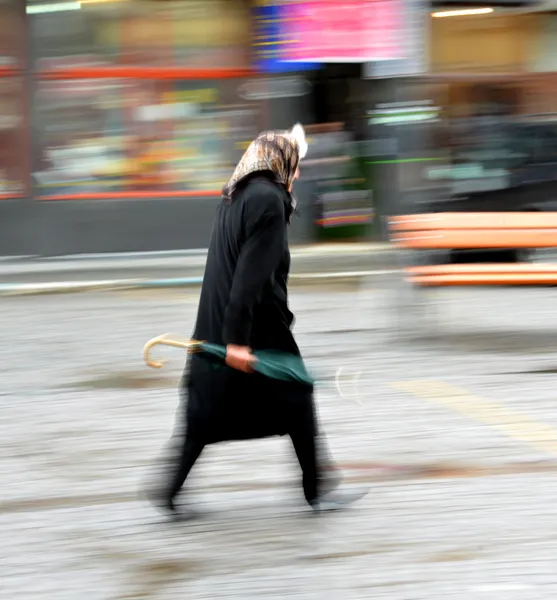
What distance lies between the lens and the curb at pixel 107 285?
Answer: 43.4ft

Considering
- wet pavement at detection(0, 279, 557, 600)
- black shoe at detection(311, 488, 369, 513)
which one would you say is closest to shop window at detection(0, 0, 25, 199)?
wet pavement at detection(0, 279, 557, 600)

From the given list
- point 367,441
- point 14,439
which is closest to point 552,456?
point 367,441

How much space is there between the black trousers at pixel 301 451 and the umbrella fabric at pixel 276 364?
11 centimetres

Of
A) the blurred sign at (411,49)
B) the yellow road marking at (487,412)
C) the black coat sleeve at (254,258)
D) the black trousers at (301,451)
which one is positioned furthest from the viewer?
the blurred sign at (411,49)

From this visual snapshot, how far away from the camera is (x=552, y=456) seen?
584 cm

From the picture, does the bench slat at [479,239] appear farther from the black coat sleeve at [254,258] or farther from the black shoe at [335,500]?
the black coat sleeve at [254,258]

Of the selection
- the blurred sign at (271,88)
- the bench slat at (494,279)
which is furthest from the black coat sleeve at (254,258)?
the blurred sign at (271,88)

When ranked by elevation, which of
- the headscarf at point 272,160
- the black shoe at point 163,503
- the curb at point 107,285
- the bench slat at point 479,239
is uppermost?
the headscarf at point 272,160

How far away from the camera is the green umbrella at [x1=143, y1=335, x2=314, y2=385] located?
4.67 metres

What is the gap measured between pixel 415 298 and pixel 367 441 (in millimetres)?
3638

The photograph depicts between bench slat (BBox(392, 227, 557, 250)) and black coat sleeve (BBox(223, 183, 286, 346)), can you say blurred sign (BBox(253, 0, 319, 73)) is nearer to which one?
bench slat (BBox(392, 227, 557, 250))

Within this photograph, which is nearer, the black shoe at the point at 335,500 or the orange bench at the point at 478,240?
the black shoe at the point at 335,500

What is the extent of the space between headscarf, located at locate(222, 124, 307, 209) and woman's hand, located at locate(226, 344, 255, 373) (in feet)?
1.83

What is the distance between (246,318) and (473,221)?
5.15m
